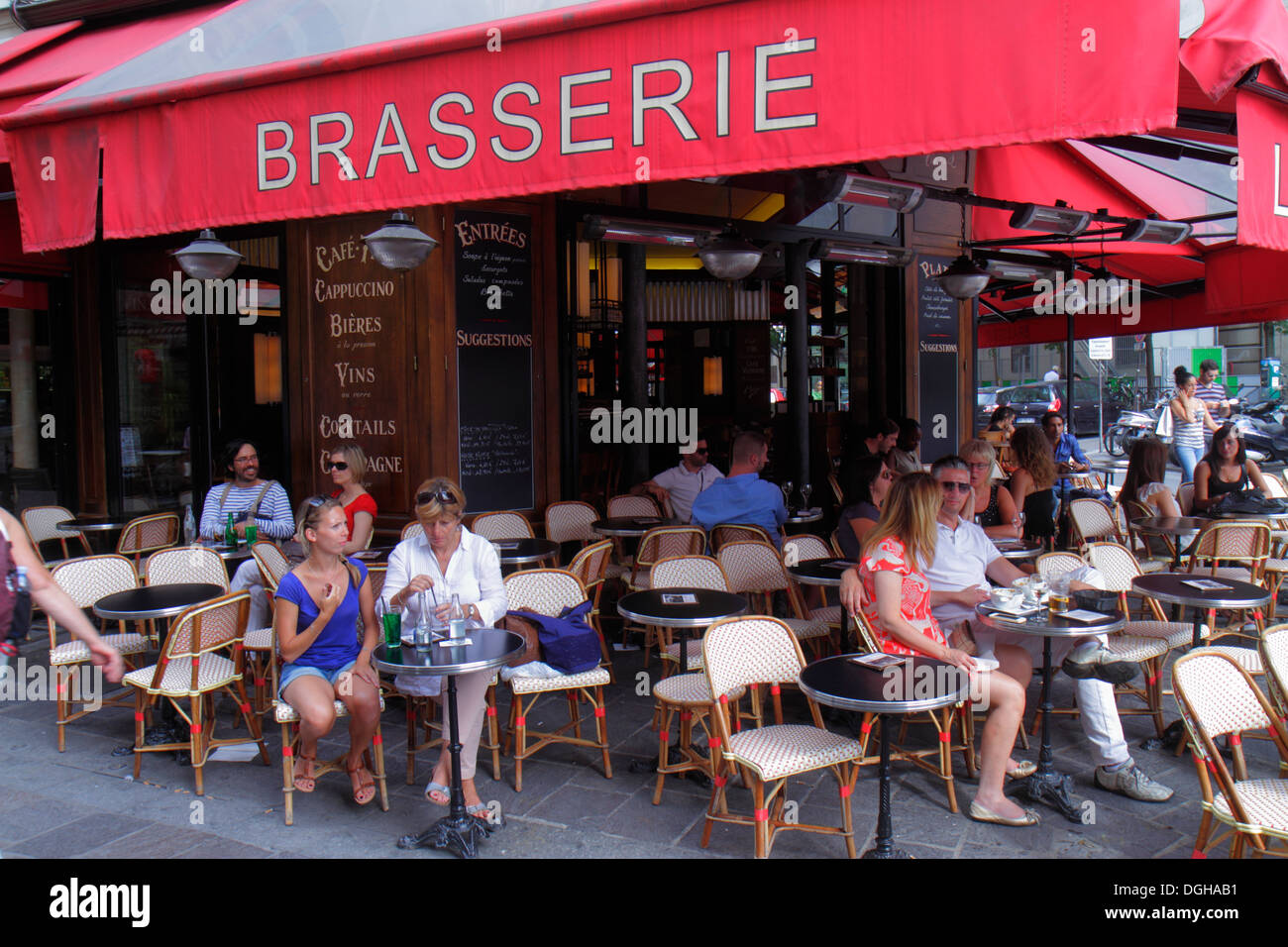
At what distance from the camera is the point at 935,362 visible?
10258 mm

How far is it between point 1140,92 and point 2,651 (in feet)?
11.5

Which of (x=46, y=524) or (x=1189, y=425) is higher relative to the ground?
(x=1189, y=425)

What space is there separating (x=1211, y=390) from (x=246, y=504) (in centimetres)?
1307

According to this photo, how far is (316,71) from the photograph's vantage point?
324 centimetres

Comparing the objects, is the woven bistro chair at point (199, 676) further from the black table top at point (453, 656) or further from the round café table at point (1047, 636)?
the round café table at point (1047, 636)

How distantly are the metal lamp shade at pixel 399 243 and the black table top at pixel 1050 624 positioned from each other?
3.36 metres

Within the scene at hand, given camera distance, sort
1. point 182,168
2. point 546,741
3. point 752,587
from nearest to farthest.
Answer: point 182,168
point 546,741
point 752,587

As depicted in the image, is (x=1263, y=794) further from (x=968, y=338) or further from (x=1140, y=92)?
(x=968, y=338)

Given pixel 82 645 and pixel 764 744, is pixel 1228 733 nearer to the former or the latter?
pixel 764 744

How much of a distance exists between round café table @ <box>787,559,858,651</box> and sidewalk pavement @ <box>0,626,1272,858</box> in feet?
1.98

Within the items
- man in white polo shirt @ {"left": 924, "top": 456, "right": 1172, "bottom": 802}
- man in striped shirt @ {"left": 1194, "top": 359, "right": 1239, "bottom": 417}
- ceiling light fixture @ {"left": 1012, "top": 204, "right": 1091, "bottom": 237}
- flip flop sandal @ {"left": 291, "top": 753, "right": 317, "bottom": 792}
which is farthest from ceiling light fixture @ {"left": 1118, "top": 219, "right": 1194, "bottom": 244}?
flip flop sandal @ {"left": 291, "top": 753, "right": 317, "bottom": 792}

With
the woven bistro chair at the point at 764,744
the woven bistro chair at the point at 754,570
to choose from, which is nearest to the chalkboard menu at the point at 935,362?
the woven bistro chair at the point at 754,570

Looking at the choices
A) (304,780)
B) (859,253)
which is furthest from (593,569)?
(859,253)

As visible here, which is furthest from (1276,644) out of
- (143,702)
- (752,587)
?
(143,702)
